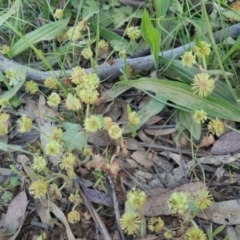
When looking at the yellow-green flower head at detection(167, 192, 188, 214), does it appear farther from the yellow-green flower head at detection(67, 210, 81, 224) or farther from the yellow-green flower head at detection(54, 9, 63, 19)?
the yellow-green flower head at detection(54, 9, 63, 19)

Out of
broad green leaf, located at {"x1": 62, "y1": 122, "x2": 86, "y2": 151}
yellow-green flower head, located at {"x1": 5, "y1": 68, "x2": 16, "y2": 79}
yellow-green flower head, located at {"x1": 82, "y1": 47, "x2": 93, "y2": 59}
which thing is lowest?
broad green leaf, located at {"x1": 62, "y1": 122, "x2": 86, "y2": 151}

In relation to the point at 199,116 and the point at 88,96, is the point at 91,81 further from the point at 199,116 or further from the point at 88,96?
the point at 199,116

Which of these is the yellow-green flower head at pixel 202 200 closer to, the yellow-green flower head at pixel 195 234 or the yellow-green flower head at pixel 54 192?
the yellow-green flower head at pixel 195 234

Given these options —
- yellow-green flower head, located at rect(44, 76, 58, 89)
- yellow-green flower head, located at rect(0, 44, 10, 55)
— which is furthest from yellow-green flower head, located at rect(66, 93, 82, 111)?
yellow-green flower head, located at rect(0, 44, 10, 55)

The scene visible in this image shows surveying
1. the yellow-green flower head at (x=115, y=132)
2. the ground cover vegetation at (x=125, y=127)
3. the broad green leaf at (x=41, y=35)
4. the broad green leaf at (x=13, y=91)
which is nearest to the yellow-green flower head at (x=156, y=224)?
the ground cover vegetation at (x=125, y=127)

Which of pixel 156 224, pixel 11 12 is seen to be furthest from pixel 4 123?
pixel 156 224
